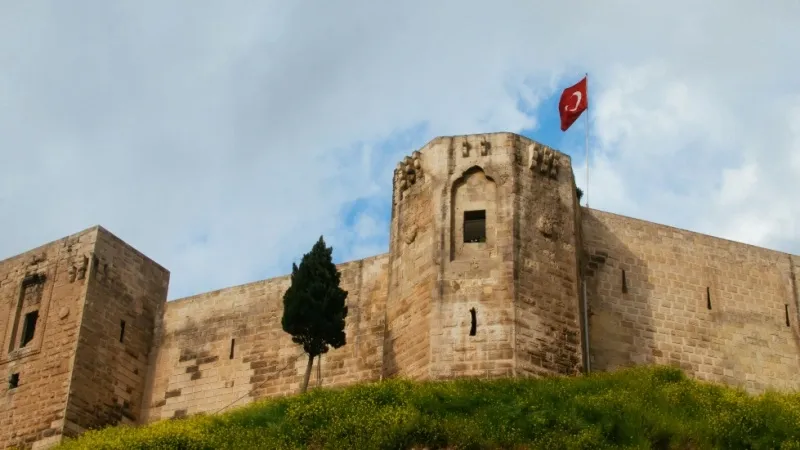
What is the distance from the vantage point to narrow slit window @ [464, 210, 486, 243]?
26.3m

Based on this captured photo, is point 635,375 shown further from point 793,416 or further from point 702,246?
point 702,246

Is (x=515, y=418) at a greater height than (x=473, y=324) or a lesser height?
lesser

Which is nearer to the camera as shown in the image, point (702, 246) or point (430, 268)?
point (430, 268)

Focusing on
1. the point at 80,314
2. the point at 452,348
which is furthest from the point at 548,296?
the point at 80,314

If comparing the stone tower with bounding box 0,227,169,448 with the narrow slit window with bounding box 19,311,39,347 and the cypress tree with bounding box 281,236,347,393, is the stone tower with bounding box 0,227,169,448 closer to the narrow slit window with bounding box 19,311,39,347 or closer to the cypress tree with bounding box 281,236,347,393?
the narrow slit window with bounding box 19,311,39,347

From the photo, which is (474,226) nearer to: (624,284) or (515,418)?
(624,284)

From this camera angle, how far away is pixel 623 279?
1113 inches

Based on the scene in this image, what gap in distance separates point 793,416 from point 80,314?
13652mm

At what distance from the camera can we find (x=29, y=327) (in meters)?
30.3

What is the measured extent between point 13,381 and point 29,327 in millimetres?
1300

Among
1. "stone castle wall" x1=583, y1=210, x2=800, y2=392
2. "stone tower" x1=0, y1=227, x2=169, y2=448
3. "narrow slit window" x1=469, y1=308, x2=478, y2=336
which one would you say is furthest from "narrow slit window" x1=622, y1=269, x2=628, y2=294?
"stone tower" x1=0, y1=227, x2=169, y2=448

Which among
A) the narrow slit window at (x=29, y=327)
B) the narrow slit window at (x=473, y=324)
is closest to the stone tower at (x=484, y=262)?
the narrow slit window at (x=473, y=324)

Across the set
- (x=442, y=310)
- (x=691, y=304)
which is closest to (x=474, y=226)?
(x=442, y=310)

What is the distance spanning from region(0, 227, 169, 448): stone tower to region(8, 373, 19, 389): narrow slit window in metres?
0.02
